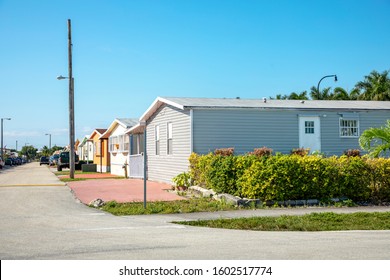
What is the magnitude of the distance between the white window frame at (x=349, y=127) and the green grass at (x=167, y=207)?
10.1 meters

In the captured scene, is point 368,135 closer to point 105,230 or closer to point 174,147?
point 105,230

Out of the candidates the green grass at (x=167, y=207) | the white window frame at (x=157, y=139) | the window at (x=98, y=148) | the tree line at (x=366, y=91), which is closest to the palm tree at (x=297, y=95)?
the tree line at (x=366, y=91)

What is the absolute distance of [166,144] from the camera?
74.7ft

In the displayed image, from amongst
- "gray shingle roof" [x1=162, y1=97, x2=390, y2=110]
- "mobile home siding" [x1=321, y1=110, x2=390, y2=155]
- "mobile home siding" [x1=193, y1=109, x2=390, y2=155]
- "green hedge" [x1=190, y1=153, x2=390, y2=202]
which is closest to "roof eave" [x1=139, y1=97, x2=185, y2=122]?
"gray shingle roof" [x1=162, y1=97, x2=390, y2=110]

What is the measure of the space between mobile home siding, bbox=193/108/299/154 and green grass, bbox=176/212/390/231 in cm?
874

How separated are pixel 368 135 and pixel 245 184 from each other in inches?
143

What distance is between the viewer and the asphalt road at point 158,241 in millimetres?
7066

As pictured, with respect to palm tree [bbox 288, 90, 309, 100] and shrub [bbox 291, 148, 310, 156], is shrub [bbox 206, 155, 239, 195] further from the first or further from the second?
palm tree [bbox 288, 90, 309, 100]

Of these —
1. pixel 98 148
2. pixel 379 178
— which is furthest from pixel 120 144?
pixel 379 178

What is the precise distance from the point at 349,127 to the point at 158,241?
53.6 feet

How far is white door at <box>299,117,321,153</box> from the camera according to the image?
848 inches

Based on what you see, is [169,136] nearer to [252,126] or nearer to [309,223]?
[252,126]

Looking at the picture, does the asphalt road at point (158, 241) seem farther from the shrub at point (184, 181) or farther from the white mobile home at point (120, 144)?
the white mobile home at point (120, 144)
